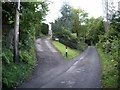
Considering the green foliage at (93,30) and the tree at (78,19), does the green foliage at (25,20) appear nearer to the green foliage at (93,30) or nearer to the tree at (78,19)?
the tree at (78,19)

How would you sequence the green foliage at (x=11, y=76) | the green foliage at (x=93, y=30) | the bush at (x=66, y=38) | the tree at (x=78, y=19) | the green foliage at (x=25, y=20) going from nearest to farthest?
the green foliage at (x=11, y=76) < the green foliage at (x=25, y=20) < the bush at (x=66, y=38) < the tree at (x=78, y=19) < the green foliage at (x=93, y=30)

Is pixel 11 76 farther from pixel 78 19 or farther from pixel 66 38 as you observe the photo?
pixel 78 19

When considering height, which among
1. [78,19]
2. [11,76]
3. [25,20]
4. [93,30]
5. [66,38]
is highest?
[78,19]

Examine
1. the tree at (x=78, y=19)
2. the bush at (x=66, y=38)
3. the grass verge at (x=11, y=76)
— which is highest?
the tree at (x=78, y=19)

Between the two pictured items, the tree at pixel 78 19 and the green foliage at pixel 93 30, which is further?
the green foliage at pixel 93 30

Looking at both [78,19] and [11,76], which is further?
[78,19]


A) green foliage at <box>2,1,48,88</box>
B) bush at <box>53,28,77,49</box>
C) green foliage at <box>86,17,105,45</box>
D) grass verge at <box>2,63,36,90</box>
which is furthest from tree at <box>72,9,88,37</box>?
grass verge at <box>2,63,36,90</box>

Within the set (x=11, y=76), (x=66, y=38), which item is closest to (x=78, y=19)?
(x=66, y=38)

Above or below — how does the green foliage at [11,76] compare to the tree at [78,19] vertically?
below

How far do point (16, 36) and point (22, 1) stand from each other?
2437 mm

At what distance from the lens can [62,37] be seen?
23.9 m

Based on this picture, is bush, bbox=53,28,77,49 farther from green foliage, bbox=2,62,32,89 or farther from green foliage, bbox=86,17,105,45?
green foliage, bbox=86,17,105,45

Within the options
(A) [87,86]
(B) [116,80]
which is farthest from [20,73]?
(B) [116,80]

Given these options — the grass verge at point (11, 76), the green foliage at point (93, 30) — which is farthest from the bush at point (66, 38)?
the green foliage at point (93, 30)
